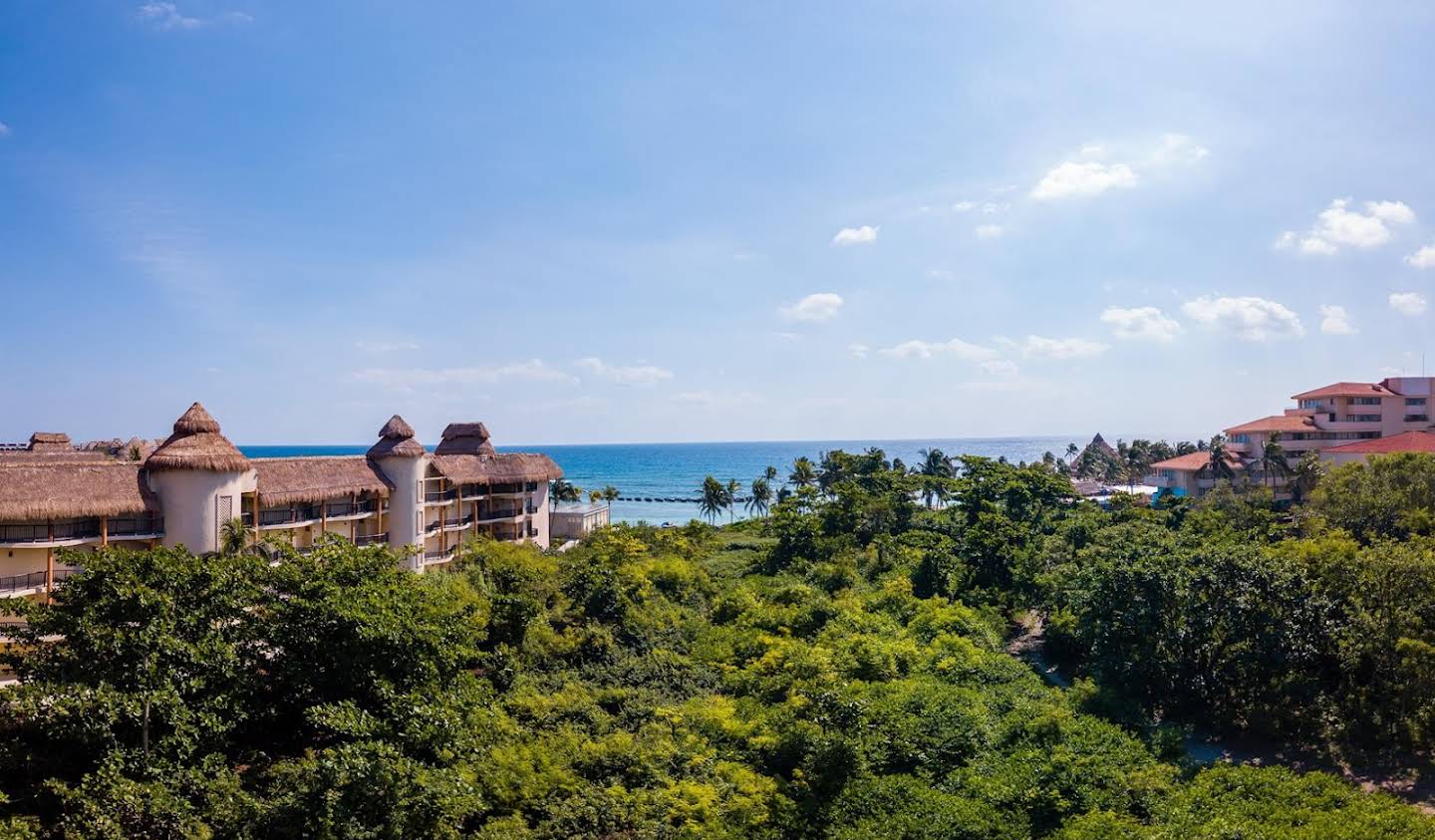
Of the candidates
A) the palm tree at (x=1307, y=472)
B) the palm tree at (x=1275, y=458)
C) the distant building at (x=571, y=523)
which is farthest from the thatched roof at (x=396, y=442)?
the palm tree at (x=1275, y=458)

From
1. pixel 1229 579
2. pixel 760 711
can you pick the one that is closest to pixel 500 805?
pixel 760 711

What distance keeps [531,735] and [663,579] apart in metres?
16.2

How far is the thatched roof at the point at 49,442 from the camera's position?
4109cm

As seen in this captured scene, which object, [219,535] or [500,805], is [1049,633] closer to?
[500,805]

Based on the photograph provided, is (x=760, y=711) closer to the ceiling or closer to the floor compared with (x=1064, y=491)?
closer to the floor

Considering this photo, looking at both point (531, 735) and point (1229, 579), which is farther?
point (1229, 579)

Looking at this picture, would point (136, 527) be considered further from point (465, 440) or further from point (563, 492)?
point (563, 492)

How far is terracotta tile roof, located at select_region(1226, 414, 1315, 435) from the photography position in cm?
6331

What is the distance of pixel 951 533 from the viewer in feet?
151

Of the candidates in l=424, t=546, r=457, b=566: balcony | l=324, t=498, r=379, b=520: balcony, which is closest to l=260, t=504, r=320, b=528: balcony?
l=324, t=498, r=379, b=520: balcony

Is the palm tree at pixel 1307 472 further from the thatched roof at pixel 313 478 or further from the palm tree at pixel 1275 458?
the thatched roof at pixel 313 478

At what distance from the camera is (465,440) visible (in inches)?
1884

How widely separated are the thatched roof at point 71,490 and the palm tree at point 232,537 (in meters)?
2.17

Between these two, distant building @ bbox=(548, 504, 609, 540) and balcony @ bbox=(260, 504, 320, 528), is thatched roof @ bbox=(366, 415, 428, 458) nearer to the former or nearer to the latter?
balcony @ bbox=(260, 504, 320, 528)
